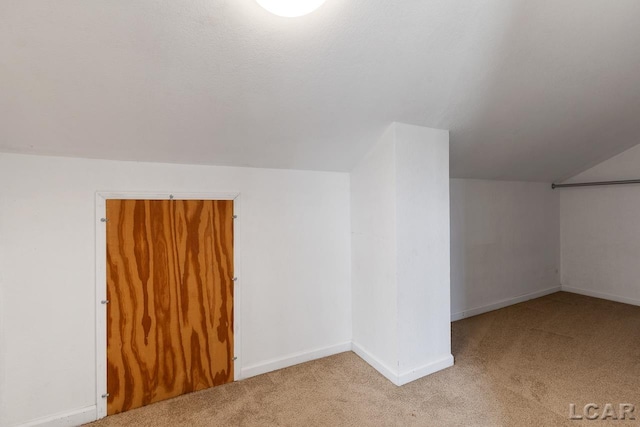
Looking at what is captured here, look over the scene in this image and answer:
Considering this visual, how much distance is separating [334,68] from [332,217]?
1374 millimetres

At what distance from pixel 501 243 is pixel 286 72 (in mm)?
3574

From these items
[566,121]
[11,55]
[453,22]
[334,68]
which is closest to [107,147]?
[11,55]

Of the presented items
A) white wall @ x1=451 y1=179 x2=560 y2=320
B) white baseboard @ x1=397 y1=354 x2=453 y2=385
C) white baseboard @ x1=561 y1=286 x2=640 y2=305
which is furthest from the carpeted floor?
white baseboard @ x1=561 y1=286 x2=640 y2=305

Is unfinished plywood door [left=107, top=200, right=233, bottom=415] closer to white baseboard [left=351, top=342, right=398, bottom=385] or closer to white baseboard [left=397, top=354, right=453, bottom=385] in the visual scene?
white baseboard [left=351, top=342, right=398, bottom=385]

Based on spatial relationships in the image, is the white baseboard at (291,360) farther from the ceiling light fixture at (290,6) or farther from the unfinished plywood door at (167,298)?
the ceiling light fixture at (290,6)

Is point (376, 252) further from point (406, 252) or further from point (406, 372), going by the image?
point (406, 372)

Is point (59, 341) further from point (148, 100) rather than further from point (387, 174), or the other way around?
Result: point (387, 174)

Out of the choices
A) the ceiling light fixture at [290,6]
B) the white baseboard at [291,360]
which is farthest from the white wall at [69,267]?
the ceiling light fixture at [290,6]

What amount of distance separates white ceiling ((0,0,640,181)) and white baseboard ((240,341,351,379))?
5.13ft

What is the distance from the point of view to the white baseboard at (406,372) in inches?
91.7

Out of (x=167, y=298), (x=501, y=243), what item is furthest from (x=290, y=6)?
(x=501, y=243)

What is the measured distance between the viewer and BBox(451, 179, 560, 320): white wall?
144 inches

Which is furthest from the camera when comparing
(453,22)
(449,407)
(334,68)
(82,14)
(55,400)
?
(449,407)

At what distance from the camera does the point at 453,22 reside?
1603 mm
